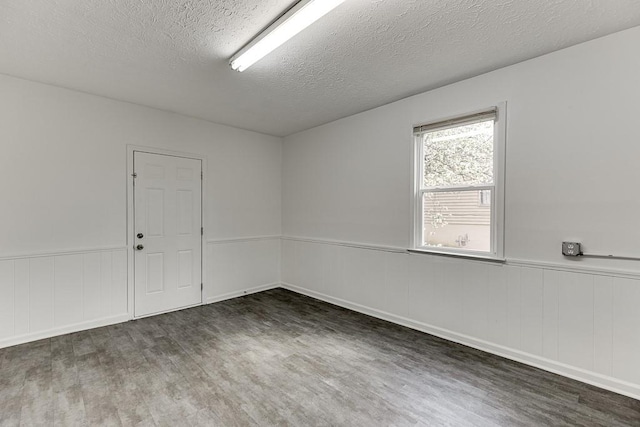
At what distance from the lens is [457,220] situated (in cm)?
321

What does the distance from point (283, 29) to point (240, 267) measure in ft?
11.8

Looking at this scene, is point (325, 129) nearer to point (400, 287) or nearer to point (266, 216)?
point (266, 216)

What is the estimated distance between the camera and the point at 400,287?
3629mm

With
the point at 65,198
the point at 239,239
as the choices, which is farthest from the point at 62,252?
the point at 239,239

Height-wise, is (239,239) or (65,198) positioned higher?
(65,198)

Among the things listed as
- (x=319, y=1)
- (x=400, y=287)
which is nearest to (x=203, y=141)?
(x=319, y=1)

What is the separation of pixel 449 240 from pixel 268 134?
134 inches

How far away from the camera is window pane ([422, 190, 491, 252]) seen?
3002 mm

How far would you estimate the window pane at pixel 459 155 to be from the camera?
2.98 m

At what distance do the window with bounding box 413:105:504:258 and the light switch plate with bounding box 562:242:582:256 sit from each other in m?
0.47

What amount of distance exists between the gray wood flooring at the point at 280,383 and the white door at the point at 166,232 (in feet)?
2.06

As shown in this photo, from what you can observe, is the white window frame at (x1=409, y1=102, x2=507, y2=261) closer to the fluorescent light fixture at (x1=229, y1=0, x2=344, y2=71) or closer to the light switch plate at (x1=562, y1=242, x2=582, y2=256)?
the light switch plate at (x1=562, y1=242, x2=582, y2=256)

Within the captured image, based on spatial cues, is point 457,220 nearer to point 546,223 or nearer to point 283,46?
point 546,223

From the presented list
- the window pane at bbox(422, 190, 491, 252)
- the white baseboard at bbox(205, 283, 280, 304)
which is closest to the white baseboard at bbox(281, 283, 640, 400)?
the window pane at bbox(422, 190, 491, 252)
